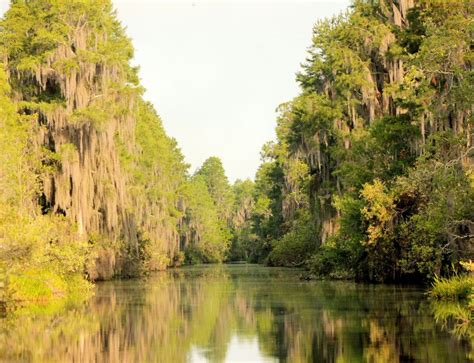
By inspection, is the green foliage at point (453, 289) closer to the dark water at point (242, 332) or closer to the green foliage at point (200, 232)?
the dark water at point (242, 332)

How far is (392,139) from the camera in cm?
3194

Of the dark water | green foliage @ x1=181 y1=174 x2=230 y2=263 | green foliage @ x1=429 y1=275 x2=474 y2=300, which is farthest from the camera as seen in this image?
green foliage @ x1=181 y1=174 x2=230 y2=263

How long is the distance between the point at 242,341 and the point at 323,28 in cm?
3565

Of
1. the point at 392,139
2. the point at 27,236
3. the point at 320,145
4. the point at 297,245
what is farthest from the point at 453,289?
the point at 297,245

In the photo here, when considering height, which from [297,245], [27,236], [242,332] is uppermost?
[297,245]

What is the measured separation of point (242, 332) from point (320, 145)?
30.2 metres

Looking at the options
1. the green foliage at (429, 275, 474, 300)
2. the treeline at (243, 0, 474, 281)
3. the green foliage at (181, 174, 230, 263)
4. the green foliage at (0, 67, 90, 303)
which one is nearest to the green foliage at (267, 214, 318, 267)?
the treeline at (243, 0, 474, 281)

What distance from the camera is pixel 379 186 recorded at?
104 ft

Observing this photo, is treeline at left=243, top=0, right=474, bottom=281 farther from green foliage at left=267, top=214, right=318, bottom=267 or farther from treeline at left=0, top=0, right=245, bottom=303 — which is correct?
treeline at left=0, top=0, right=245, bottom=303

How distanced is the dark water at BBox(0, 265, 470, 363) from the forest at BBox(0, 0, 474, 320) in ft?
9.04

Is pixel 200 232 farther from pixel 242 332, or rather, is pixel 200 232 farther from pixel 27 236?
pixel 242 332

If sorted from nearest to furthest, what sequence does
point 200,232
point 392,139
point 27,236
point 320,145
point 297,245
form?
point 27,236
point 392,139
point 320,145
point 297,245
point 200,232

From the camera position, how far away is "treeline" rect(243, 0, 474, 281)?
2364 cm

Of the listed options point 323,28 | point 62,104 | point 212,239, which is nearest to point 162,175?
point 323,28
